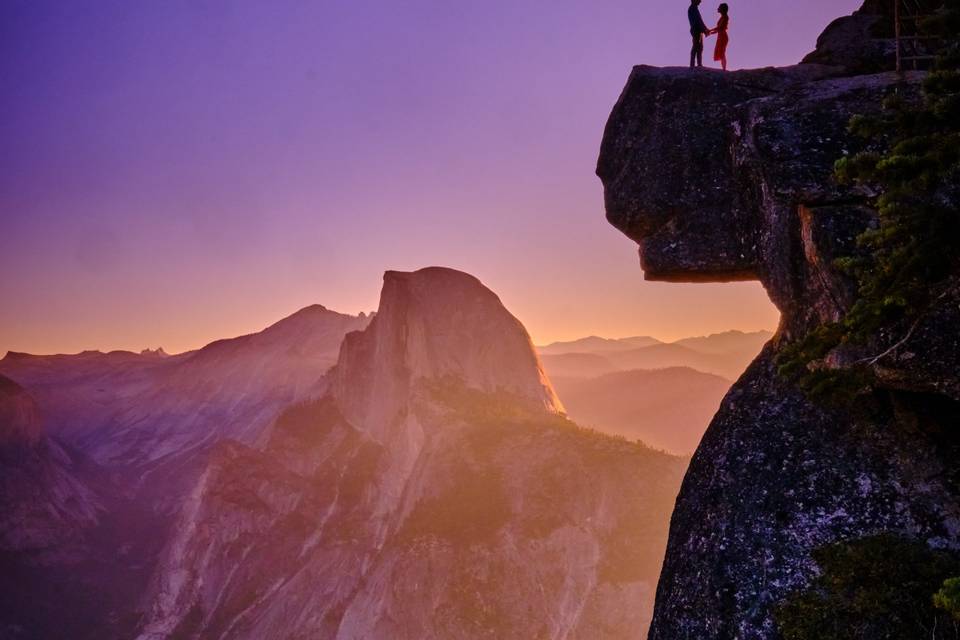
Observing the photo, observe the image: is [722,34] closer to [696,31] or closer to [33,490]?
[696,31]

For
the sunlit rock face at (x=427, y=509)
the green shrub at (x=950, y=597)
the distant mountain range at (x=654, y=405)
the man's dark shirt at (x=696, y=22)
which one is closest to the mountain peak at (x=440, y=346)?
the sunlit rock face at (x=427, y=509)

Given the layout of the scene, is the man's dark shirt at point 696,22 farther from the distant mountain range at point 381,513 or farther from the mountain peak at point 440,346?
the mountain peak at point 440,346

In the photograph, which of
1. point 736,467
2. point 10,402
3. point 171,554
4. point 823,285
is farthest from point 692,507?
point 10,402

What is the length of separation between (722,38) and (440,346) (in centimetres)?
4150

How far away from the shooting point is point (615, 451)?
39594 millimetres

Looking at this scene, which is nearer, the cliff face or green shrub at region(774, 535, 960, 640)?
green shrub at region(774, 535, 960, 640)

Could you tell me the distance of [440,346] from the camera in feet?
174

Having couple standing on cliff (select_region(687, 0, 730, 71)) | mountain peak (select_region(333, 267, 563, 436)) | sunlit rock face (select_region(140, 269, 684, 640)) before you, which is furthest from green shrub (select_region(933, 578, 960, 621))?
mountain peak (select_region(333, 267, 563, 436))

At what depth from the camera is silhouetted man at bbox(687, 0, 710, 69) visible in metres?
14.6

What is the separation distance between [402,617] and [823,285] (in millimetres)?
31803

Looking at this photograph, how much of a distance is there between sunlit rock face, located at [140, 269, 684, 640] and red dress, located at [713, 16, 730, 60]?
29.3 metres

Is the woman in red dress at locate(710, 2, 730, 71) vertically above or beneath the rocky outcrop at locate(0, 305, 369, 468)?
above

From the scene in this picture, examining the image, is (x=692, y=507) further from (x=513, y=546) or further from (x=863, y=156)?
(x=513, y=546)

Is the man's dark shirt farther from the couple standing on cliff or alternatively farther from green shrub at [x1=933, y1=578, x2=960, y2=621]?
green shrub at [x1=933, y1=578, x2=960, y2=621]
